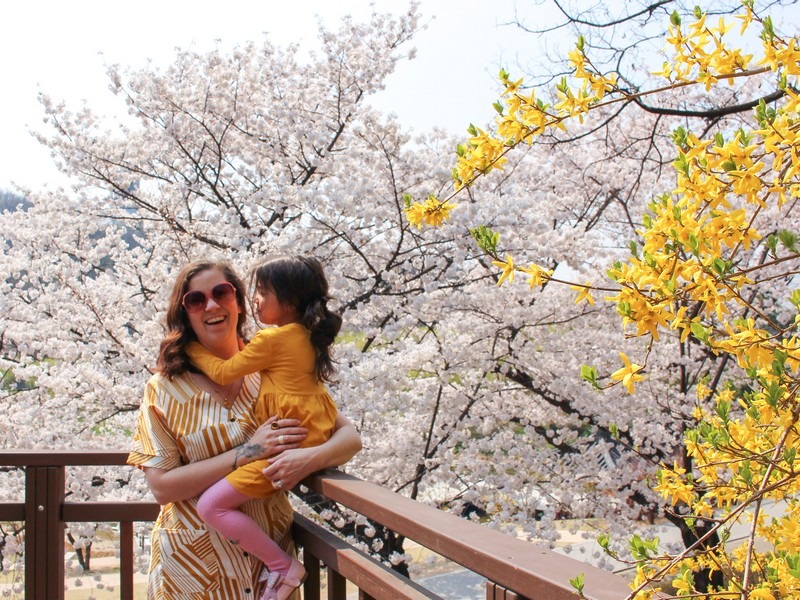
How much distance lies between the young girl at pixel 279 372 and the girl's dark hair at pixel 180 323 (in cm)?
3

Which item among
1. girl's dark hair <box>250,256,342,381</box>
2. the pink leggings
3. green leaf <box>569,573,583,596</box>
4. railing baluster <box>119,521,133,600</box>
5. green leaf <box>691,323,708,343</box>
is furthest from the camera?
railing baluster <box>119,521,133,600</box>

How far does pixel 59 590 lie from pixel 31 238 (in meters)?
4.73

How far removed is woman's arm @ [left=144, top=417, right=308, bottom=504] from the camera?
1788 mm

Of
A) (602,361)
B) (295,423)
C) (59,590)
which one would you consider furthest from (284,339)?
(602,361)

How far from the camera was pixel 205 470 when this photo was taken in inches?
70.9

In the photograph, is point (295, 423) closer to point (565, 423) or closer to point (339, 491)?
point (339, 491)

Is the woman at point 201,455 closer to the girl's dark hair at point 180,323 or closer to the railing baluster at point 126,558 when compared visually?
the girl's dark hair at point 180,323

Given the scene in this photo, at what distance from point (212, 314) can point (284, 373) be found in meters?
0.25

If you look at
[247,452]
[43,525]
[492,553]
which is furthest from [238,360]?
[43,525]

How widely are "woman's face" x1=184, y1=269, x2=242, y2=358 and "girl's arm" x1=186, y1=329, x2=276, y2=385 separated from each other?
0.05 metres

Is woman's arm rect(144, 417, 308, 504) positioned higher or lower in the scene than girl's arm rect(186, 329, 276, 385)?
lower

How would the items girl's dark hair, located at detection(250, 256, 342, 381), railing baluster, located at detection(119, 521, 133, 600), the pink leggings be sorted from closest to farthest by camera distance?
the pink leggings, girl's dark hair, located at detection(250, 256, 342, 381), railing baluster, located at detection(119, 521, 133, 600)

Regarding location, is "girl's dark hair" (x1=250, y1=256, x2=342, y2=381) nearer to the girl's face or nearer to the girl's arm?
the girl's face

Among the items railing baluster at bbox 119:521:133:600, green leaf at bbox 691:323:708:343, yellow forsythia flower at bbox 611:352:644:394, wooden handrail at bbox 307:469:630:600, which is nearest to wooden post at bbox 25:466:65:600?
railing baluster at bbox 119:521:133:600
